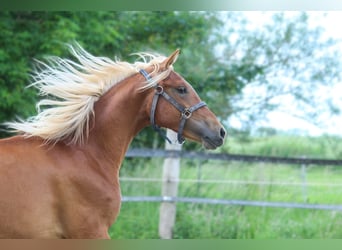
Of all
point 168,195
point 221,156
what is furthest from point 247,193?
point 168,195

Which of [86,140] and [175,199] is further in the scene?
[175,199]

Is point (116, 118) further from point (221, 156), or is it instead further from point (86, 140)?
point (221, 156)

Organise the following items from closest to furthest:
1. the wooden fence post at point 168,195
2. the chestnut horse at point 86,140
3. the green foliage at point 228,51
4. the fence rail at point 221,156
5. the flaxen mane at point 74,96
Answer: the chestnut horse at point 86,140
the flaxen mane at point 74,96
the wooden fence post at point 168,195
the fence rail at point 221,156
the green foliage at point 228,51

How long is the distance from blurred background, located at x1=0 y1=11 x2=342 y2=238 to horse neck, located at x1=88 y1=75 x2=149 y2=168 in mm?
3430

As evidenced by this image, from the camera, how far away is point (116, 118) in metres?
3.63

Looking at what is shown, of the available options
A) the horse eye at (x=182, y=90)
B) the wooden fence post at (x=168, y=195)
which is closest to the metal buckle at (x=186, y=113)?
the horse eye at (x=182, y=90)

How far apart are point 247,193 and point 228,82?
195 cm

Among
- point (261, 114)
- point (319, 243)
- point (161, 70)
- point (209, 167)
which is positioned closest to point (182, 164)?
point (209, 167)

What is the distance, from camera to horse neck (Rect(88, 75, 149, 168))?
11.9 feet

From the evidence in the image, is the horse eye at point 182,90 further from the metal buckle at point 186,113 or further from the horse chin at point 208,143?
the horse chin at point 208,143

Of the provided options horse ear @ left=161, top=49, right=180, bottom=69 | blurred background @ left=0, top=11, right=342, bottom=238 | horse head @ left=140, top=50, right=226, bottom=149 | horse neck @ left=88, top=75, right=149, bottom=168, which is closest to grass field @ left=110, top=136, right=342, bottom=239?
blurred background @ left=0, top=11, right=342, bottom=238

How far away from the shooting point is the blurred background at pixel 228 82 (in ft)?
24.4

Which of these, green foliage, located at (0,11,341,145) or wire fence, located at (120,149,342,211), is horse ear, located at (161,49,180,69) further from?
green foliage, located at (0,11,341,145)

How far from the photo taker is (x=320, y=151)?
9.12 metres
